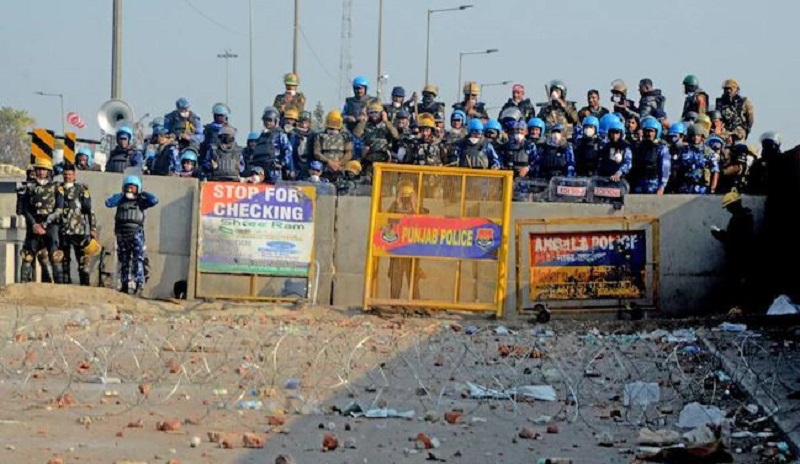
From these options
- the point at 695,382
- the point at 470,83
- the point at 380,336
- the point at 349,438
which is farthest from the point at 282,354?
the point at 470,83

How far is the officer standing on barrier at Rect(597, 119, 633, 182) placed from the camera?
2178 cm

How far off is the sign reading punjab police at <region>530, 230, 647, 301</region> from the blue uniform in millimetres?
5803

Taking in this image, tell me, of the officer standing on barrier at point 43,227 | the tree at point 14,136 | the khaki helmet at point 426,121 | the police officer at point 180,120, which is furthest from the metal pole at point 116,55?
the tree at point 14,136

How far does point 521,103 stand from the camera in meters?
25.2

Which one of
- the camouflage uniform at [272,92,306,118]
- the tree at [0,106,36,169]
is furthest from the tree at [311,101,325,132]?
the tree at [0,106,36,169]

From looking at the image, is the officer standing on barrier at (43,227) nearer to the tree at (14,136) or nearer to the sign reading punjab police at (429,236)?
the sign reading punjab police at (429,236)

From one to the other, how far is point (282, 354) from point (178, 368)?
5.22 ft

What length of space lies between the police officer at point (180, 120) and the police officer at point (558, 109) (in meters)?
6.19

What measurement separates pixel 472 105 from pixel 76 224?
299 inches

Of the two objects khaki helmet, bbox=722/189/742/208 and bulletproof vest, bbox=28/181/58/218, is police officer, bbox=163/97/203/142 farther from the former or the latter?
khaki helmet, bbox=722/189/742/208

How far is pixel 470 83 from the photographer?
26062mm

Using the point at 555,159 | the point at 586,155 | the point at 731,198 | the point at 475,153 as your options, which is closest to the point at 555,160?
the point at 555,159

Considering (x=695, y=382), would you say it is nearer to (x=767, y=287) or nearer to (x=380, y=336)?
(x=380, y=336)

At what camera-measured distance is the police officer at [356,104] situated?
24.6 metres
